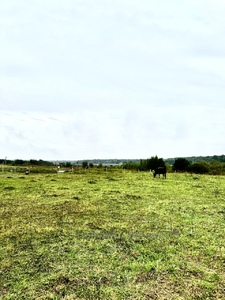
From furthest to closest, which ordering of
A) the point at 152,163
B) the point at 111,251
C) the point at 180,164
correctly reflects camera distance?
1. the point at 180,164
2. the point at 152,163
3. the point at 111,251

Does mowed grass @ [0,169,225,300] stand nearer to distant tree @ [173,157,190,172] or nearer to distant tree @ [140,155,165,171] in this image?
distant tree @ [140,155,165,171]

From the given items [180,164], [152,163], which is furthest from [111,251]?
[180,164]

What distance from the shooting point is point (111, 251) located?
504cm

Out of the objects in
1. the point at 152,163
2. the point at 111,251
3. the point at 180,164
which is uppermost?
the point at 152,163

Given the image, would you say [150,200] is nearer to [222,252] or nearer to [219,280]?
[222,252]

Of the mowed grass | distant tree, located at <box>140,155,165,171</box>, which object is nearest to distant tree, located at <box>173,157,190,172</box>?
distant tree, located at <box>140,155,165,171</box>

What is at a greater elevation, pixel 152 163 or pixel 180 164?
pixel 152 163

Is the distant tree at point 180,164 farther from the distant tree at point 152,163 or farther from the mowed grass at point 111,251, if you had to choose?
the mowed grass at point 111,251

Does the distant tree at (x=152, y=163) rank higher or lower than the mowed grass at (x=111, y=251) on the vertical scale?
higher

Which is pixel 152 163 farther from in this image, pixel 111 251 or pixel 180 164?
pixel 111 251

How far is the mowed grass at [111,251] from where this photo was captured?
371 cm

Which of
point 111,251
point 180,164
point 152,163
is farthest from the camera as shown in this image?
point 180,164

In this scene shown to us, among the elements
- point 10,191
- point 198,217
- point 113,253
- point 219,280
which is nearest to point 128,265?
point 113,253

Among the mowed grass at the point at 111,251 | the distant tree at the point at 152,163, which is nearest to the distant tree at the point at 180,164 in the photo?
the distant tree at the point at 152,163
